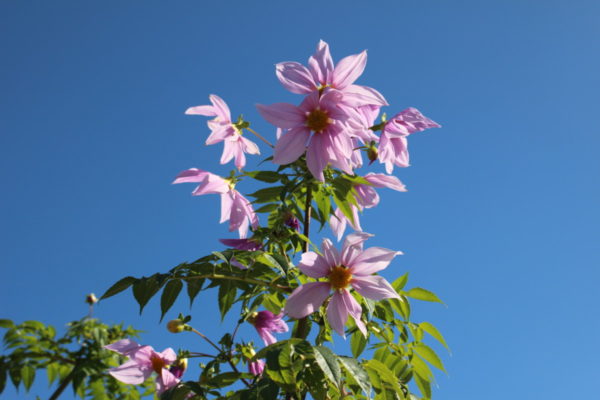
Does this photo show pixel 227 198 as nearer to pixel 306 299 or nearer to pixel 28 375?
pixel 306 299

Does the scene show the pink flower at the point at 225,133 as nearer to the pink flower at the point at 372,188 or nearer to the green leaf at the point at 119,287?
the pink flower at the point at 372,188

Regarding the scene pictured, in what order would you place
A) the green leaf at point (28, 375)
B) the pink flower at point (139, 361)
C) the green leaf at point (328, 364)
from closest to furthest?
1. the green leaf at point (328, 364)
2. the pink flower at point (139, 361)
3. the green leaf at point (28, 375)

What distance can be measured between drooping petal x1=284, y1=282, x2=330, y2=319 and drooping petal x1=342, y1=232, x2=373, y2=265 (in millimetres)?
100

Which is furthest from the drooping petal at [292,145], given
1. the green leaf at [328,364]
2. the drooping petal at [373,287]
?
the green leaf at [328,364]

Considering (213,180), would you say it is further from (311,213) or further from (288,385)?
(288,385)

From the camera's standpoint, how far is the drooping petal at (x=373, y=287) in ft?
4.52

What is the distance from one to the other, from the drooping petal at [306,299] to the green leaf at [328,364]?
0.19m

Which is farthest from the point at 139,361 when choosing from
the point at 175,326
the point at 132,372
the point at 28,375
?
the point at 28,375

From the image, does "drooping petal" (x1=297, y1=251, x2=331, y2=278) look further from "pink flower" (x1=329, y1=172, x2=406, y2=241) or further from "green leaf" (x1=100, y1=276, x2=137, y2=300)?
"green leaf" (x1=100, y1=276, x2=137, y2=300)

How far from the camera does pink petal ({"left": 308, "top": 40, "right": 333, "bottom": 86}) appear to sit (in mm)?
1403

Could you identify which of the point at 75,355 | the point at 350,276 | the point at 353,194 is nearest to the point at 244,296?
the point at 350,276

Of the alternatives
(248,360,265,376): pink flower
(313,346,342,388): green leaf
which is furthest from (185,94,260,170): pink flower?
(313,346,342,388): green leaf

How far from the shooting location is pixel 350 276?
1415mm

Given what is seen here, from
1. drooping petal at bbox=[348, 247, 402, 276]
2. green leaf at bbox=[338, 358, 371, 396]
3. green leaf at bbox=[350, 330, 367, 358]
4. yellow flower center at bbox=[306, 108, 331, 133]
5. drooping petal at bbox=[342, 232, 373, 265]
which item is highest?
yellow flower center at bbox=[306, 108, 331, 133]
